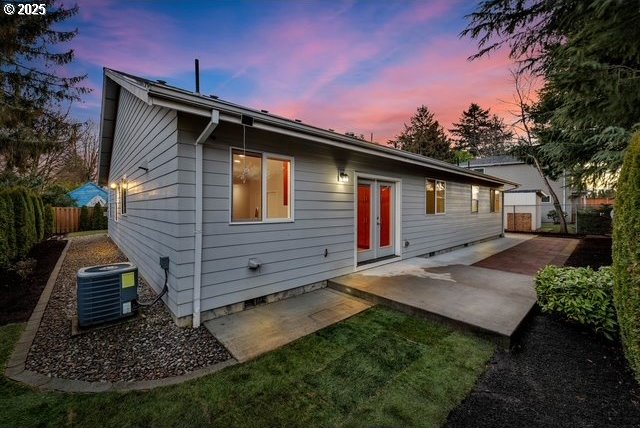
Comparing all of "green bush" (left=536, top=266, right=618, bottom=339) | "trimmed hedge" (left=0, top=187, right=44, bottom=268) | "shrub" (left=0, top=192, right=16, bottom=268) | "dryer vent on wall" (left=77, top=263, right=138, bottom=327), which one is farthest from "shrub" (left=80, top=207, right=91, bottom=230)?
"green bush" (left=536, top=266, right=618, bottom=339)

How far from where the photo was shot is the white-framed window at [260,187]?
13.6 feet

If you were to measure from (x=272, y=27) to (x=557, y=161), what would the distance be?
33.0 ft

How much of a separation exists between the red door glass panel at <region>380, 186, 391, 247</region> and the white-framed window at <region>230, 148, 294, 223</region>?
3.17 meters

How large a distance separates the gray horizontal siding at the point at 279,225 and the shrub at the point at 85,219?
18.2 m

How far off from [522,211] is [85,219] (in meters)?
28.4

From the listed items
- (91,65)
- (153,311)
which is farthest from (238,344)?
(91,65)

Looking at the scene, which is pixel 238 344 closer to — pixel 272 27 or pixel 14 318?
pixel 14 318

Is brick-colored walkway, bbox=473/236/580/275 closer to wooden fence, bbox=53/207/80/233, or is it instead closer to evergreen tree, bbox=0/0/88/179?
evergreen tree, bbox=0/0/88/179

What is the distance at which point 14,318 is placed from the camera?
384cm

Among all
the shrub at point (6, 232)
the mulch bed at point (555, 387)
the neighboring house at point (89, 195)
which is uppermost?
the neighboring house at point (89, 195)

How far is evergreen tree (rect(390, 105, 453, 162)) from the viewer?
97.8 feet

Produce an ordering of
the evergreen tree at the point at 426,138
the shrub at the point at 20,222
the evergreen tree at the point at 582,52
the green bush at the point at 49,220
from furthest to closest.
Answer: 1. the evergreen tree at the point at 426,138
2. the green bush at the point at 49,220
3. the shrub at the point at 20,222
4. the evergreen tree at the point at 582,52

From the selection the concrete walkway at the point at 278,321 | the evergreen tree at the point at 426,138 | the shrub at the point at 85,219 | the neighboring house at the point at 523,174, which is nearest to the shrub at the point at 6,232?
the concrete walkway at the point at 278,321

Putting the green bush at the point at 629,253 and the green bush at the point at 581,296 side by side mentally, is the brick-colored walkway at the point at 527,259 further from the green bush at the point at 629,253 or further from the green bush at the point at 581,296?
the green bush at the point at 629,253
